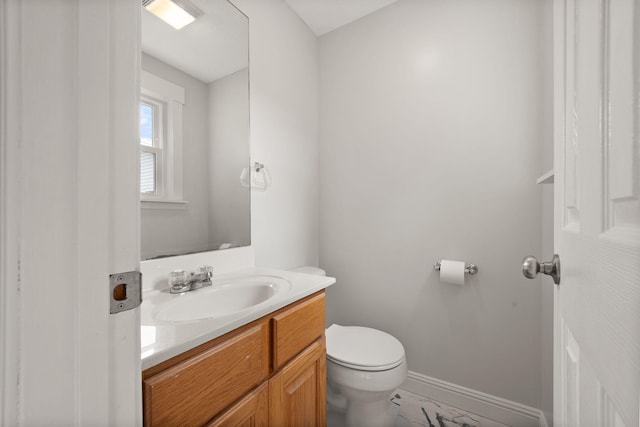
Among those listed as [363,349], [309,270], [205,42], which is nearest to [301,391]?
[363,349]

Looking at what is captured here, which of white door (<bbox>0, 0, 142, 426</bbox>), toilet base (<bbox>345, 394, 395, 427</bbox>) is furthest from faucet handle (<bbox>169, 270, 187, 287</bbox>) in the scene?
toilet base (<bbox>345, 394, 395, 427</bbox>)

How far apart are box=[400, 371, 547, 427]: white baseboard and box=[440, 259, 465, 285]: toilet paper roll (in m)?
0.62

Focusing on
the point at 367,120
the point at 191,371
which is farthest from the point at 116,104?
the point at 367,120

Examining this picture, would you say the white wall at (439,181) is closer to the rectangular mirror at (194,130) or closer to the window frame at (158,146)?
the rectangular mirror at (194,130)

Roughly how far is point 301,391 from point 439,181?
4.15ft

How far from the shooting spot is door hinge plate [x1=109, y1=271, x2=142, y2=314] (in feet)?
1.11

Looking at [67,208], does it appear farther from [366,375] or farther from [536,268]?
[366,375]

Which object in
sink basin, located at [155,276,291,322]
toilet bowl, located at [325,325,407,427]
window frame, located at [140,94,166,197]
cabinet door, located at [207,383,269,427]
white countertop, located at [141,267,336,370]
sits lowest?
toilet bowl, located at [325,325,407,427]

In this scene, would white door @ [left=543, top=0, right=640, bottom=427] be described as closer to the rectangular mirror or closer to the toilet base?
the toilet base

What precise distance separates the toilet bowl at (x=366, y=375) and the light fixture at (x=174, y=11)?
63.2 inches

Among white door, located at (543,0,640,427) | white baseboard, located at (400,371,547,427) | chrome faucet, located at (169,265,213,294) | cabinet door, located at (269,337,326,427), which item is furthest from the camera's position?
white baseboard, located at (400,371,547,427)

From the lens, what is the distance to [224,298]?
3.26 ft

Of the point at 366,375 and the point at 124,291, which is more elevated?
the point at 124,291

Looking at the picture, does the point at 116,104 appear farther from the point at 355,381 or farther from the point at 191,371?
the point at 355,381
